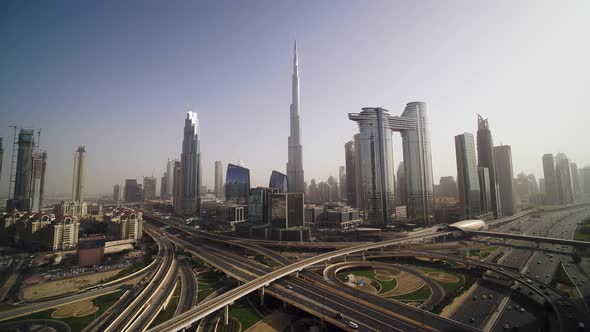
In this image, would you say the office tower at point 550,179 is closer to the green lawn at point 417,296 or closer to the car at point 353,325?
the green lawn at point 417,296

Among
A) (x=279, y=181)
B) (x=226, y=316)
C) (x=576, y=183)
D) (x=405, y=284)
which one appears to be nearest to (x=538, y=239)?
(x=405, y=284)

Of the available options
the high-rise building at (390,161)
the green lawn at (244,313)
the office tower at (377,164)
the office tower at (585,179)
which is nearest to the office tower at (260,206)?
the high-rise building at (390,161)

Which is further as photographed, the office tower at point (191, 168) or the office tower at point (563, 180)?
the office tower at point (191, 168)

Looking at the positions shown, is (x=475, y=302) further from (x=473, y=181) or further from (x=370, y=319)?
Answer: (x=473, y=181)

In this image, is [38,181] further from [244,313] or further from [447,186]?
[447,186]

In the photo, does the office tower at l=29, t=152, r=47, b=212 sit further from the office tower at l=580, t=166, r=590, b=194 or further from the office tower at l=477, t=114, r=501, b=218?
the office tower at l=580, t=166, r=590, b=194

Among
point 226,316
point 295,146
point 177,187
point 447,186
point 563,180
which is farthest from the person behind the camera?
point 447,186

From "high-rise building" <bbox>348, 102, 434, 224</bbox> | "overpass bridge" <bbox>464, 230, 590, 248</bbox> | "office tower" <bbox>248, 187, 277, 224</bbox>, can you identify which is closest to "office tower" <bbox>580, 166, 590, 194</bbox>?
"high-rise building" <bbox>348, 102, 434, 224</bbox>
